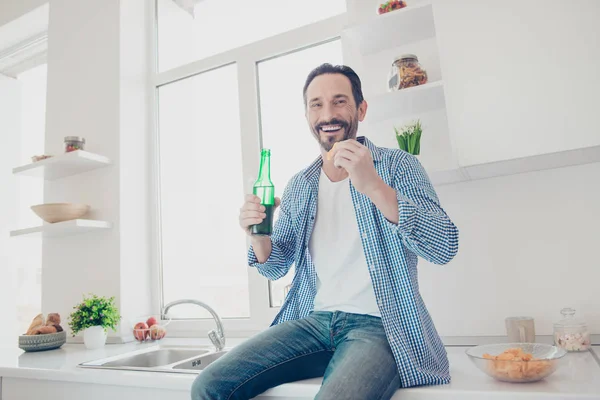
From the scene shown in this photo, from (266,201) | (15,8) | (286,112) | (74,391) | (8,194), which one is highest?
(15,8)

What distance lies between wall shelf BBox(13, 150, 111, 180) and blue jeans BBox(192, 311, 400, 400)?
4.87ft

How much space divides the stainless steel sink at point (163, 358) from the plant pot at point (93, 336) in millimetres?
251

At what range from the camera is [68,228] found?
7.35 feet

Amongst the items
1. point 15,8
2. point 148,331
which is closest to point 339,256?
point 148,331

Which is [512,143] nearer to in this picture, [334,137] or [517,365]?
[334,137]

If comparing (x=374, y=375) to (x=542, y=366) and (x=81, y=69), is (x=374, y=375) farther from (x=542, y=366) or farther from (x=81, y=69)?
(x=81, y=69)

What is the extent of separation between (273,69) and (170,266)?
119 cm

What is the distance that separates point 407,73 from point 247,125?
0.93 m

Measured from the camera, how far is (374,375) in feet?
3.31

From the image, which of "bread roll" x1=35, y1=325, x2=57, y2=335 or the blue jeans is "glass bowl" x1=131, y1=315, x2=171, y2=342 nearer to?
"bread roll" x1=35, y1=325, x2=57, y2=335

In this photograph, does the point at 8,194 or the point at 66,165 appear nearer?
the point at 66,165

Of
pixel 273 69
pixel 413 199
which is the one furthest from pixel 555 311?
pixel 273 69

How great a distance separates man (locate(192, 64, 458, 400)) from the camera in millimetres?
1092

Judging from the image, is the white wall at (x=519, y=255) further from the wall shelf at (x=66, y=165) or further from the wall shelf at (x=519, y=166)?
the wall shelf at (x=66, y=165)
